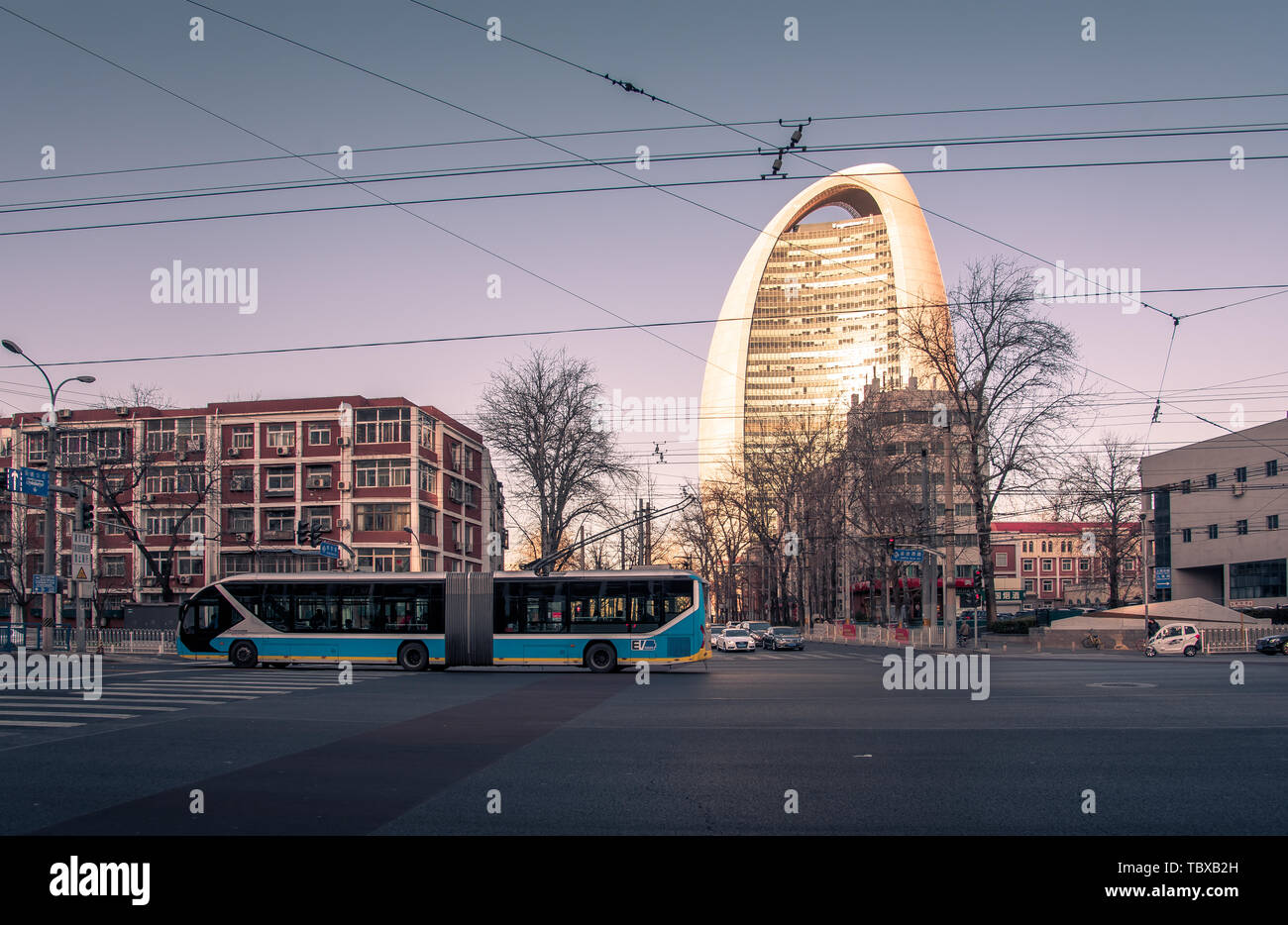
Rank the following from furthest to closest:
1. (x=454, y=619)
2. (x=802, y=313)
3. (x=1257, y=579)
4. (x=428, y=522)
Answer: (x=802, y=313) → (x=428, y=522) → (x=1257, y=579) → (x=454, y=619)

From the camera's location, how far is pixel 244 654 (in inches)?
1228

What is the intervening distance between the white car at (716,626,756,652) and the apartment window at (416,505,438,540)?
25754 millimetres

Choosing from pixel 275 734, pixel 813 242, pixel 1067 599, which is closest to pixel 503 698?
pixel 275 734

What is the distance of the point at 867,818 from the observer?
8234 millimetres

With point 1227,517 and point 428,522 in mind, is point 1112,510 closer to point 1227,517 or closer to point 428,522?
point 1227,517

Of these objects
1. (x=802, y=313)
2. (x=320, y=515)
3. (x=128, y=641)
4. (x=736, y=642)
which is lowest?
(x=736, y=642)

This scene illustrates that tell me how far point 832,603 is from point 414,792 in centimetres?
7659

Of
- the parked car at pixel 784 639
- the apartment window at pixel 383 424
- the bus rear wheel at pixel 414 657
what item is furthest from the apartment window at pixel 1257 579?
the apartment window at pixel 383 424

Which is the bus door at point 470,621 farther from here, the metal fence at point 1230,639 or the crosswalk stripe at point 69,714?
the metal fence at point 1230,639

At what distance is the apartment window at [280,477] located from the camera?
2740 inches

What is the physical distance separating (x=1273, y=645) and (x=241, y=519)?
63969 mm

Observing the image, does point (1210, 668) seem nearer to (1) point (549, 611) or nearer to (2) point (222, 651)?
(1) point (549, 611)

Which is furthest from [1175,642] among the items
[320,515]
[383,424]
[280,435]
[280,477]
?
[280,435]

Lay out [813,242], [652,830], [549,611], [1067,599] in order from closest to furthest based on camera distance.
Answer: [652,830]
[549,611]
[1067,599]
[813,242]
